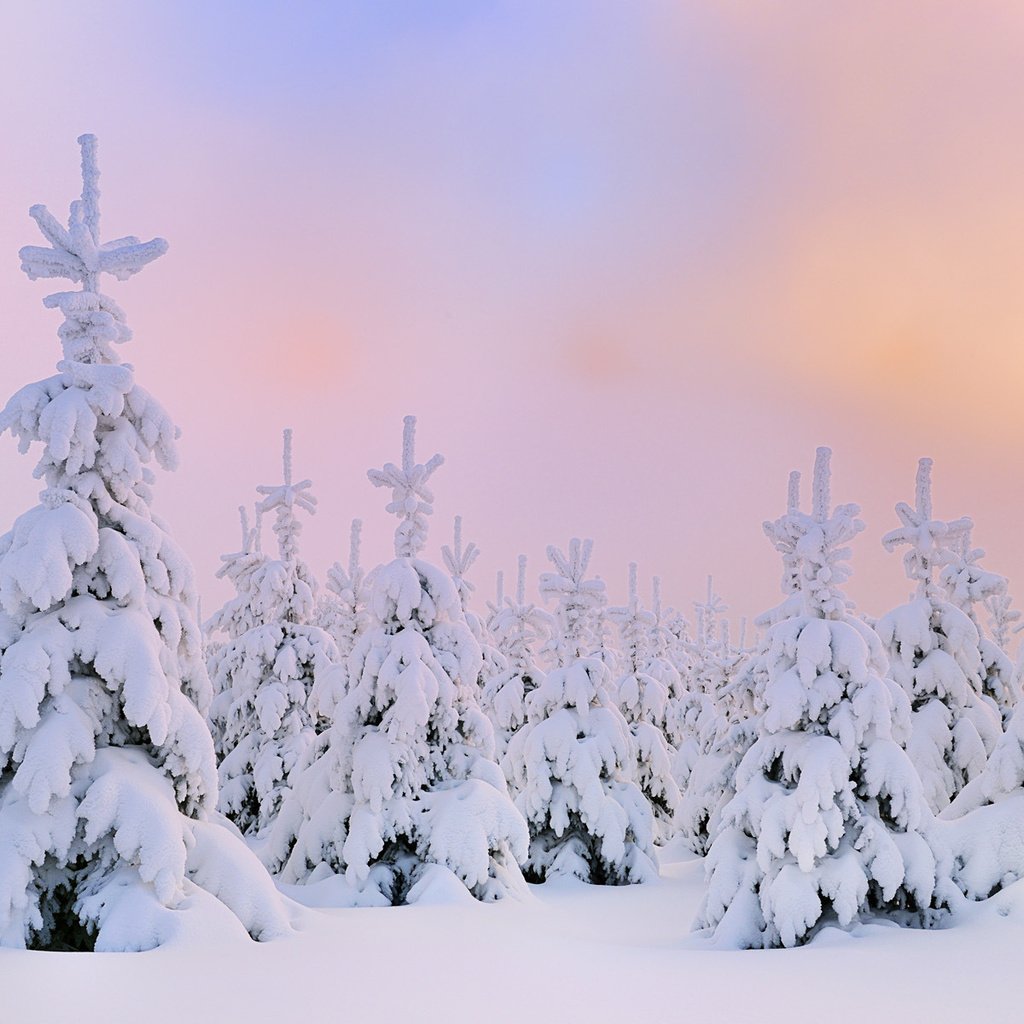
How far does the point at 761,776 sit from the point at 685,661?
40.8 metres

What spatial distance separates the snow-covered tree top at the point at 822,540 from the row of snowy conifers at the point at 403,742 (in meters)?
0.04

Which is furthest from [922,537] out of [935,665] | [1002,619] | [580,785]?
[1002,619]

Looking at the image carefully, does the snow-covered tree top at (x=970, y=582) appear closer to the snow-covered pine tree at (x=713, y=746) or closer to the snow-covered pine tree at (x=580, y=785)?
the snow-covered pine tree at (x=713, y=746)

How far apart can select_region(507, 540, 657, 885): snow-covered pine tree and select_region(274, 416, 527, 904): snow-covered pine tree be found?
4.89 meters

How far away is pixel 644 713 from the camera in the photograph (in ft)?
95.2

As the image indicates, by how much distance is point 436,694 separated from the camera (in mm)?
16766

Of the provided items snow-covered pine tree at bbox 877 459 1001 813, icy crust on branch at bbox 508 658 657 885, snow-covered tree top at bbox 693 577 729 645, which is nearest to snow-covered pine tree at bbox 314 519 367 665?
icy crust on branch at bbox 508 658 657 885

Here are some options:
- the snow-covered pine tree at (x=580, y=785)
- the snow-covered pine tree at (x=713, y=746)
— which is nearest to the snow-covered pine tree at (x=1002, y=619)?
the snow-covered pine tree at (x=713, y=746)

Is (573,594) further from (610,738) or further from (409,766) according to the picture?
(409,766)

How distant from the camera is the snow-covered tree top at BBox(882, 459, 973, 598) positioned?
21109 mm

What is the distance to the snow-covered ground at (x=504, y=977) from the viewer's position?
788 cm

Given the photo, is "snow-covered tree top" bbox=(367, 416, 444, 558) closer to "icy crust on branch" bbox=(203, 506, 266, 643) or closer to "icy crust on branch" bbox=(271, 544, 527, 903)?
"icy crust on branch" bbox=(271, 544, 527, 903)

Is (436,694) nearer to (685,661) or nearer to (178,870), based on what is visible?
(178,870)

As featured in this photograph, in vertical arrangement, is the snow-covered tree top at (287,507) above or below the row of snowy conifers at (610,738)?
above
